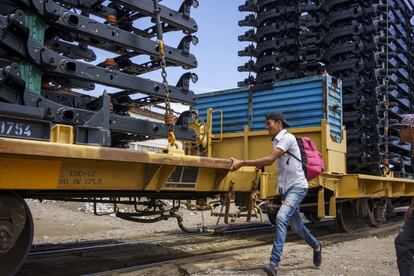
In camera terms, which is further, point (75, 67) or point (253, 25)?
point (253, 25)

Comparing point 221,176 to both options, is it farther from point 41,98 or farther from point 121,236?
point 121,236

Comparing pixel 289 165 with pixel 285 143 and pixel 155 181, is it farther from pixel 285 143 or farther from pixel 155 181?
Result: pixel 155 181

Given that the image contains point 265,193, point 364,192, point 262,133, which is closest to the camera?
point 265,193

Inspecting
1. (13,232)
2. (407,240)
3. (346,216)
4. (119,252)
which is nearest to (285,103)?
(346,216)

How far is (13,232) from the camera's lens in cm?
448

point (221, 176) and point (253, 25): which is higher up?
point (253, 25)

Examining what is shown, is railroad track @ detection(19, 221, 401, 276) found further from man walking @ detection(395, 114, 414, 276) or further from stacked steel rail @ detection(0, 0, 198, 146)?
man walking @ detection(395, 114, 414, 276)

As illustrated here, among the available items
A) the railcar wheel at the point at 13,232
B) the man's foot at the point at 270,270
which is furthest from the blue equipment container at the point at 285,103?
the railcar wheel at the point at 13,232

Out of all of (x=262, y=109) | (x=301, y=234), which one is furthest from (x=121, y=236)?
(x=301, y=234)

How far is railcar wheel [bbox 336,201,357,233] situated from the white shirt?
4475 millimetres

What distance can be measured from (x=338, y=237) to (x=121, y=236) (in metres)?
4.15

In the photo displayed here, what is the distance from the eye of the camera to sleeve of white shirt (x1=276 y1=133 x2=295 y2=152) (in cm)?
558

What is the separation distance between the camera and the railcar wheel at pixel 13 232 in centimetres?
442

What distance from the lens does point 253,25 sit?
11.9 m
